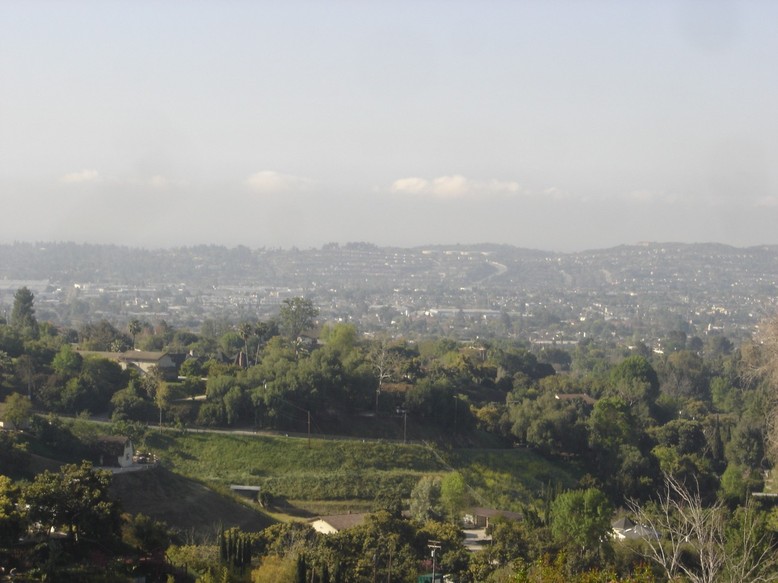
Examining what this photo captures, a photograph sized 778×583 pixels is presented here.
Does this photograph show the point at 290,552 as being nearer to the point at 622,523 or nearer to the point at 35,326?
the point at 622,523

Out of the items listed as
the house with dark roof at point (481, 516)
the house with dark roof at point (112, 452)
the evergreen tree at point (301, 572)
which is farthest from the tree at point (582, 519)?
the house with dark roof at point (112, 452)

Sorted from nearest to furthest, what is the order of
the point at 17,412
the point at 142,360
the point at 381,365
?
the point at 17,412, the point at 381,365, the point at 142,360

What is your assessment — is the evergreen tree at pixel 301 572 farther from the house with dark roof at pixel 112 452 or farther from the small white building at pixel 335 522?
the house with dark roof at pixel 112 452

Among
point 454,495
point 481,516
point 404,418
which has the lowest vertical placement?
point 481,516

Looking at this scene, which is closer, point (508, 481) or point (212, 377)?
point (508, 481)

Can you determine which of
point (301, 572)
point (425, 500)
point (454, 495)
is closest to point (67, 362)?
point (425, 500)

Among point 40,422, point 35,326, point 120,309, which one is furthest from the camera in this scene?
point 120,309

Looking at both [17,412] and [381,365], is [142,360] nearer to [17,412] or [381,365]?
[381,365]

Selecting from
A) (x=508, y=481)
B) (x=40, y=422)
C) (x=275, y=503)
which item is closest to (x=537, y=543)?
(x=275, y=503)
